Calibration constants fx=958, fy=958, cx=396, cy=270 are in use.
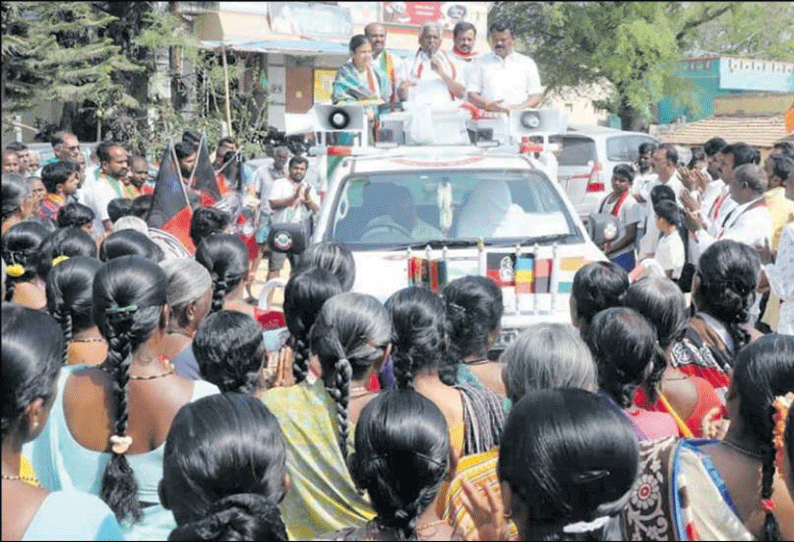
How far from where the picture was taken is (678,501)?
2.15m

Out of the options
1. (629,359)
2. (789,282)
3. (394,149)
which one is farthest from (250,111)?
(629,359)

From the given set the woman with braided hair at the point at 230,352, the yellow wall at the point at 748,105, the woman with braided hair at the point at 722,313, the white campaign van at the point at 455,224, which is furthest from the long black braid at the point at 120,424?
the yellow wall at the point at 748,105

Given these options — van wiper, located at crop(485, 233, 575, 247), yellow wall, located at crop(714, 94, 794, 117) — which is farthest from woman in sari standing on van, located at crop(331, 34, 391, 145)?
yellow wall, located at crop(714, 94, 794, 117)

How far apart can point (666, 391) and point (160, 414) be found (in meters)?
1.64

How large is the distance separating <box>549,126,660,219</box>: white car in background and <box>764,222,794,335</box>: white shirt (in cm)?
932

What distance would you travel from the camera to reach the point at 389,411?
213cm

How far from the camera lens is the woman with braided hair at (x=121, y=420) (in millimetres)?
2615

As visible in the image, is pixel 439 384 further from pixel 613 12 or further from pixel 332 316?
pixel 613 12

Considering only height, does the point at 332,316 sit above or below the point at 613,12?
below

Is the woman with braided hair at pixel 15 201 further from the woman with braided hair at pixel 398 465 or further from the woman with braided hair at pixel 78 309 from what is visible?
the woman with braided hair at pixel 398 465

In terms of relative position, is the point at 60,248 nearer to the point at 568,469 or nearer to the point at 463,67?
the point at 568,469

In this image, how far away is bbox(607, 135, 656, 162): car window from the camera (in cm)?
1494

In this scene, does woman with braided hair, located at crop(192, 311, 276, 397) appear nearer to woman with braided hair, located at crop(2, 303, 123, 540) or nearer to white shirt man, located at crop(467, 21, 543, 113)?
woman with braided hair, located at crop(2, 303, 123, 540)

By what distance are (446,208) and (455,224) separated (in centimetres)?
13
